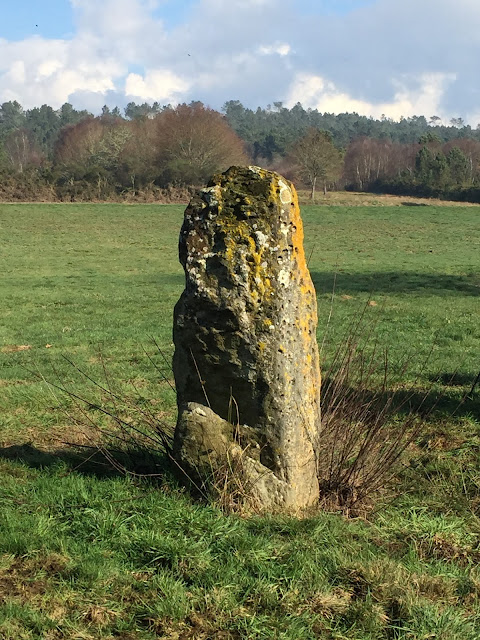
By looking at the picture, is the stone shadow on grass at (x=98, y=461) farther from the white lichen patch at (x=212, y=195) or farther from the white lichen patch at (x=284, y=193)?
the white lichen patch at (x=284, y=193)

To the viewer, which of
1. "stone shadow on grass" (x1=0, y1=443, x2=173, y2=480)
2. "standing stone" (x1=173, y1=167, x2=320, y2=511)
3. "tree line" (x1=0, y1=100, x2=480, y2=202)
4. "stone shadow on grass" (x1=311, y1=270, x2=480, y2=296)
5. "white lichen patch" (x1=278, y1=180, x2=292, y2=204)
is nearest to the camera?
"standing stone" (x1=173, y1=167, x2=320, y2=511)

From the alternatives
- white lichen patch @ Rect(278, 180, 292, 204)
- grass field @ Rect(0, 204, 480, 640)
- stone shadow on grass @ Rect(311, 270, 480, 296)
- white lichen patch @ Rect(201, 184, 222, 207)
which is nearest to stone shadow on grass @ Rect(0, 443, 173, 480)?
grass field @ Rect(0, 204, 480, 640)

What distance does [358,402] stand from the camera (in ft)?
20.8

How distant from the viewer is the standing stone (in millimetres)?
4801

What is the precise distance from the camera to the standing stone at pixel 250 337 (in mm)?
4801

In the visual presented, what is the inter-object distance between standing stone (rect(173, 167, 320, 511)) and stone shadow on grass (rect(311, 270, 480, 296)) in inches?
606

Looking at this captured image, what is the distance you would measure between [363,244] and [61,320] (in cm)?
2587

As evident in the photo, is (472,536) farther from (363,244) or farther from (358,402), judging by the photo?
(363,244)

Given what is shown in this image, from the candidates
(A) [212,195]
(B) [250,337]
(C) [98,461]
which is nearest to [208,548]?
(B) [250,337]

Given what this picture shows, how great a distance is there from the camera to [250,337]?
4797mm

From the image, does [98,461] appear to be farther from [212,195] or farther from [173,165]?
[173,165]

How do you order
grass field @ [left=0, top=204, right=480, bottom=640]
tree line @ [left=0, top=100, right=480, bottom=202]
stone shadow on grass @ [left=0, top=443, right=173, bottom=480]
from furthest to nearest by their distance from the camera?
tree line @ [left=0, top=100, right=480, bottom=202] < stone shadow on grass @ [left=0, top=443, right=173, bottom=480] < grass field @ [left=0, top=204, right=480, bottom=640]

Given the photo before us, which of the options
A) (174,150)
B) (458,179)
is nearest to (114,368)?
(174,150)

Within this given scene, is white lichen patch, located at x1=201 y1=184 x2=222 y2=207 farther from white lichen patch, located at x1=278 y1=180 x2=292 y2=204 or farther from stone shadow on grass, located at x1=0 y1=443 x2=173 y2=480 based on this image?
stone shadow on grass, located at x1=0 y1=443 x2=173 y2=480
